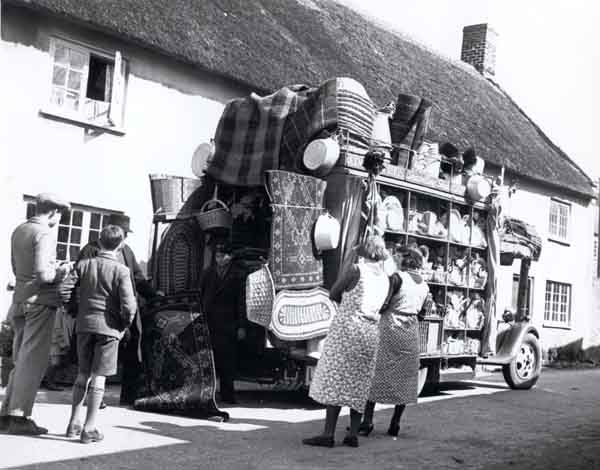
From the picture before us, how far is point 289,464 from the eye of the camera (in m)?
6.06

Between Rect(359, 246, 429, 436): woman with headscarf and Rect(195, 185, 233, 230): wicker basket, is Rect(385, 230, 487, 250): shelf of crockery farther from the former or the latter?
Rect(359, 246, 429, 436): woman with headscarf

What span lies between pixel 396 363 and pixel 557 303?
16482 mm

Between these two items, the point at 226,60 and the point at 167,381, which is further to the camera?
the point at 226,60

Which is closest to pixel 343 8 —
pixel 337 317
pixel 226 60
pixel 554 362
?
pixel 226 60

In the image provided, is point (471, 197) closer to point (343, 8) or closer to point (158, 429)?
point (158, 429)

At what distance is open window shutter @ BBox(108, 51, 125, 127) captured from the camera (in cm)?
1237

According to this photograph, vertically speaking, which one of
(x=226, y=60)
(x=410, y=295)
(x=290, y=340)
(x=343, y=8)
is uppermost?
(x=343, y=8)

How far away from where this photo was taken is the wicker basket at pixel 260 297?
8.62 m

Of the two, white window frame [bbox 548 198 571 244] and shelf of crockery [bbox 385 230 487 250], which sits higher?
white window frame [bbox 548 198 571 244]

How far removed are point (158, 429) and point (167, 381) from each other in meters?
1.13

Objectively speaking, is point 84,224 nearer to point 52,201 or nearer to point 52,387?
point 52,387

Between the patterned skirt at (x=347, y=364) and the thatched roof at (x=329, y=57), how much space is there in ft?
22.4

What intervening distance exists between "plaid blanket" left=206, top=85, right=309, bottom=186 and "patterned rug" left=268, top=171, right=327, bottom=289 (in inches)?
35.0

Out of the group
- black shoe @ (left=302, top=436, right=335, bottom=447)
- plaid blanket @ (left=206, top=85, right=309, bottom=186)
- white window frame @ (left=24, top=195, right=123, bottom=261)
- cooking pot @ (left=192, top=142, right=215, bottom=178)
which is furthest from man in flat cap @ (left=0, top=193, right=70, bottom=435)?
white window frame @ (left=24, top=195, right=123, bottom=261)
